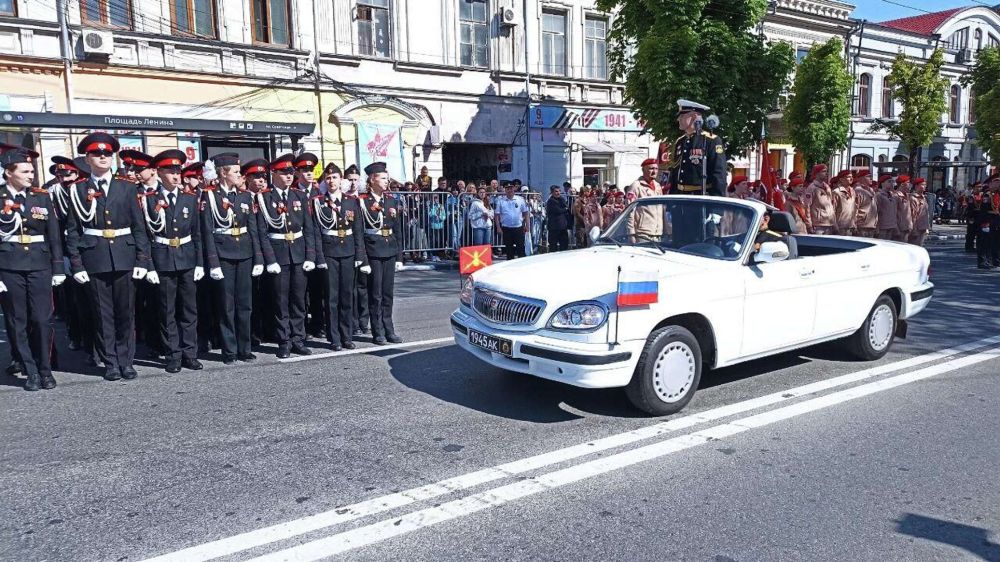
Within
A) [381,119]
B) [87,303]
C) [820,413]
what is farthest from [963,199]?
[87,303]

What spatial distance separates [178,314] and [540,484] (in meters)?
4.70

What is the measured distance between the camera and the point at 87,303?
786cm

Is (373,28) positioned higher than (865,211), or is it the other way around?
(373,28)

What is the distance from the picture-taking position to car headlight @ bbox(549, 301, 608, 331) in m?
5.26

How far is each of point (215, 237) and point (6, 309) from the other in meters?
1.87

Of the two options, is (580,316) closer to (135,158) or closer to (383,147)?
(135,158)

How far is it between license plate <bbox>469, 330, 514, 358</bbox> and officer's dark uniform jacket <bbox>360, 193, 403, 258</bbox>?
2877 mm

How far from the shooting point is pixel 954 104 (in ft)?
143

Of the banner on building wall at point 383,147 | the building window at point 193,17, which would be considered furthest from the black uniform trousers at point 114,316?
the banner on building wall at point 383,147

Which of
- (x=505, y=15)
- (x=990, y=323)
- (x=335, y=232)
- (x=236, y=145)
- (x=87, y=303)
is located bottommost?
(x=990, y=323)

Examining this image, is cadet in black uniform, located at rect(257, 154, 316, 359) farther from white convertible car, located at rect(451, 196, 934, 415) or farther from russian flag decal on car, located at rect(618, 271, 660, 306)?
russian flag decal on car, located at rect(618, 271, 660, 306)

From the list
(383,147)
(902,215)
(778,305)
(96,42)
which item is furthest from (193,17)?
(778,305)

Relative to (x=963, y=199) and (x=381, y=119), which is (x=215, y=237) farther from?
(x=963, y=199)

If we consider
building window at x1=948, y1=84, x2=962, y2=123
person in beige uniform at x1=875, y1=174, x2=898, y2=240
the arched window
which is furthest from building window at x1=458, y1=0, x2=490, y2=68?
building window at x1=948, y1=84, x2=962, y2=123
